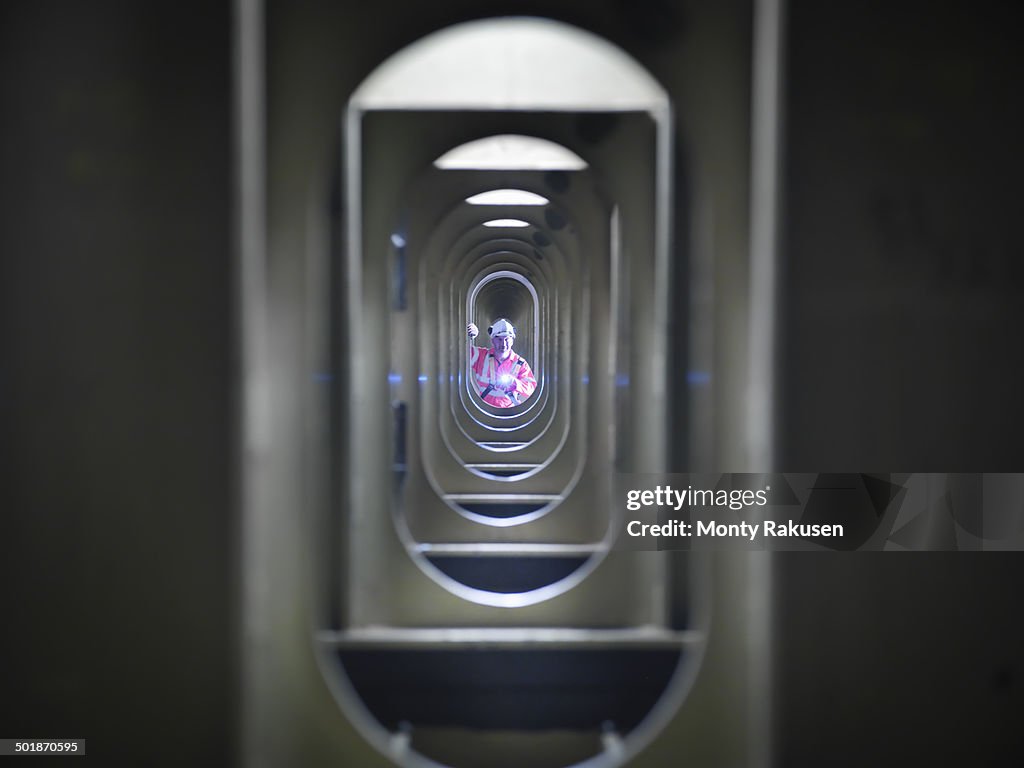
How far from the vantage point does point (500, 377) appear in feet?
54.4

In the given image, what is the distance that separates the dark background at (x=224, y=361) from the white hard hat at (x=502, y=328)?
14.6 meters

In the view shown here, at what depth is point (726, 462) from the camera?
201cm

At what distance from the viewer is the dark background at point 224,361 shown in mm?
1772

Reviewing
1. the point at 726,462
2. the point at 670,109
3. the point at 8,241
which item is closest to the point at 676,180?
the point at 670,109

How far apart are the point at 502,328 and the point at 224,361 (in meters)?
14.7

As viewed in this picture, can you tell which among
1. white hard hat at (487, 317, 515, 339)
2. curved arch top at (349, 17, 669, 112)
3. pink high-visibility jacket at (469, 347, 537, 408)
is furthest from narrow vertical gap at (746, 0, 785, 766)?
white hard hat at (487, 317, 515, 339)

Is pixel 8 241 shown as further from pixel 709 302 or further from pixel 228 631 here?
pixel 709 302

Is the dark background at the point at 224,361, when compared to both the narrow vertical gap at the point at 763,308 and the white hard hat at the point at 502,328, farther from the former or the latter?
the white hard hat at the point at 502,328

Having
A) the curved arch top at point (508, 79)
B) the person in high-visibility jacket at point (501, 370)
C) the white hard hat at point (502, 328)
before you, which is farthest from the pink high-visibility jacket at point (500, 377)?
the curved arch top at point (508, 79)

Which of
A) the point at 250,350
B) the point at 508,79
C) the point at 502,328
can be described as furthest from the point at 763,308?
the point at 502,328

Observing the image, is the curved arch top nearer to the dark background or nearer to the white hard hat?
the dark background

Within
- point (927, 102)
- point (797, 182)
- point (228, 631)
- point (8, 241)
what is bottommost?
point (228, 631)

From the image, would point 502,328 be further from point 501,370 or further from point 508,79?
point 508,79

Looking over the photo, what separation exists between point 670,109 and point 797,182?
41 cm
